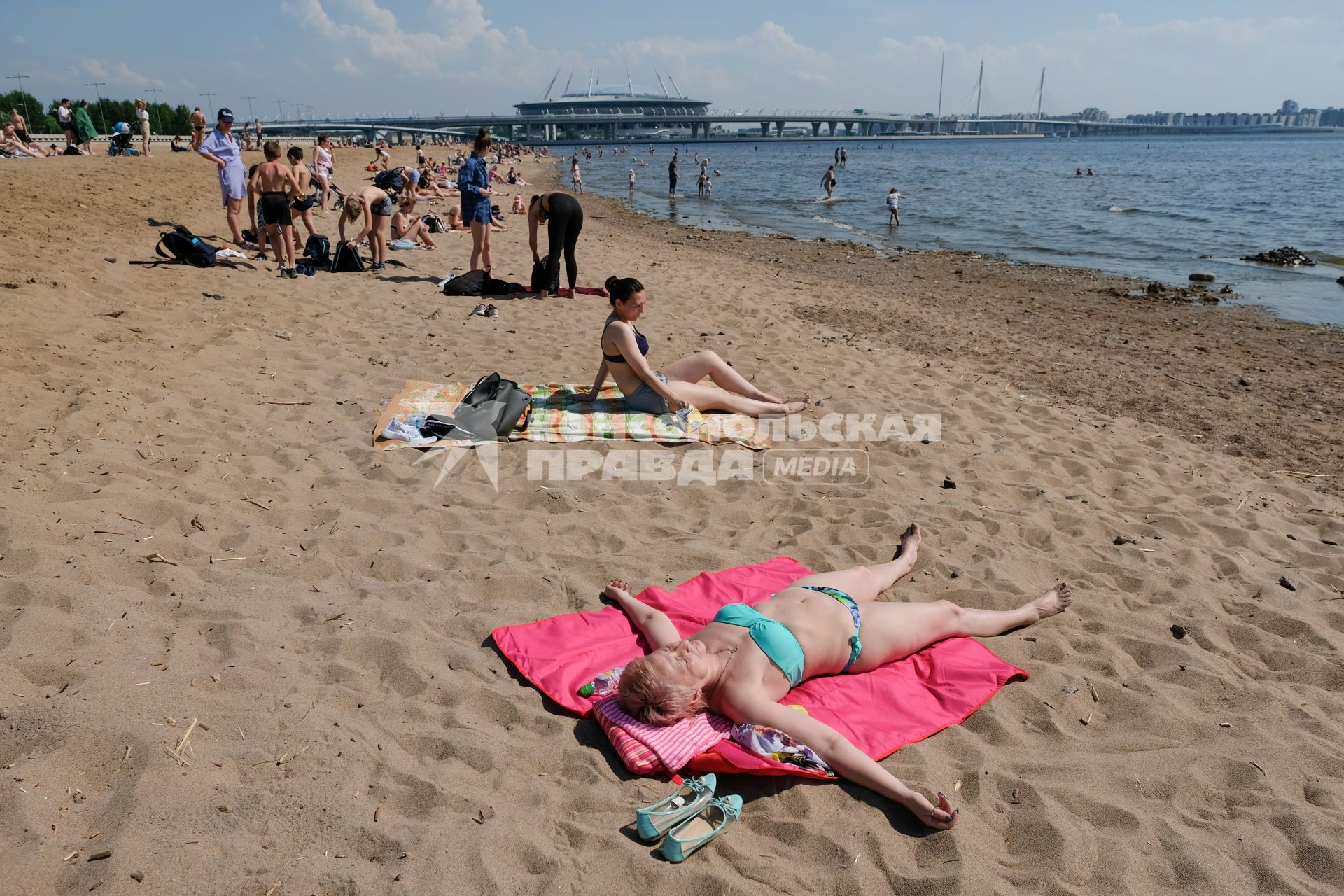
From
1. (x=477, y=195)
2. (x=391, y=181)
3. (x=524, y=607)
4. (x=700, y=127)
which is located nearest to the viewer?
(x=524, y=607)

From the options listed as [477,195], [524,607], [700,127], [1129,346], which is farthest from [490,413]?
[700,127]

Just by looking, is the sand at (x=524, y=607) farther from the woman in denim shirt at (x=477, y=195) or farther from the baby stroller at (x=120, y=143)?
the baby stroller at (x=120, y=143)

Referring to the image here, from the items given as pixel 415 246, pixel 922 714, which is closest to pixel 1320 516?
pixel 922 714

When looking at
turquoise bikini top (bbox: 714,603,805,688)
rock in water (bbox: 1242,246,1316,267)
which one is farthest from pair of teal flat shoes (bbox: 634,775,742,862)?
rock in water (bbox: 1242,246,1316,267)

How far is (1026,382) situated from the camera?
7.58 meters

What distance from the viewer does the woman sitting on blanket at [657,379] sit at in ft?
19.2

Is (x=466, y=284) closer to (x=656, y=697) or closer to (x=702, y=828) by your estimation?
(x=656, y=697)

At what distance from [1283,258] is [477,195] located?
1727 cm

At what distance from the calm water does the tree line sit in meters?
24.2

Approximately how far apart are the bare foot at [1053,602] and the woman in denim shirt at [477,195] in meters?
7.94

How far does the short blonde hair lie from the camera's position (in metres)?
2.91

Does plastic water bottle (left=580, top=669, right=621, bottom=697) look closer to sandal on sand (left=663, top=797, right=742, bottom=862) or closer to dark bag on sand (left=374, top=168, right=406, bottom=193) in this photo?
sandal on sand (left=663, top=797, right=742, bottom=862)

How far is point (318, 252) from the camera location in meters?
10.7

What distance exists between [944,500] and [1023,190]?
37.9 meters
